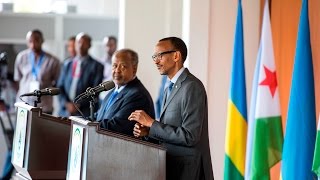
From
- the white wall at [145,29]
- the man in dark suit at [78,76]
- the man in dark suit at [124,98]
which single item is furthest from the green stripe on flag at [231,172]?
the man in dark suit at [78,76]

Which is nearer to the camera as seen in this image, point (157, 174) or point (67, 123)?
point (157, 174)

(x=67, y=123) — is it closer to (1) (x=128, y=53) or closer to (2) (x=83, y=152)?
(1) (x=128, y=53)

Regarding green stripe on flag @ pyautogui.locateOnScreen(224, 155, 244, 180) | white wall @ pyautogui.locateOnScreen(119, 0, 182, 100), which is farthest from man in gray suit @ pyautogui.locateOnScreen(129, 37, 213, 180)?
white wall @ pyautogui.locateOnScreen(119, 0, 182, 100)

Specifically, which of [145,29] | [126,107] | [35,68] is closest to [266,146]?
[126,107]

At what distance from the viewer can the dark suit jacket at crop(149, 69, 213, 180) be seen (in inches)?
185


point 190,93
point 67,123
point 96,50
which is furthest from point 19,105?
point 96,50

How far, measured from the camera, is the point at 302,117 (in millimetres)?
5363

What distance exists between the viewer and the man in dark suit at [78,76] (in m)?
10.1

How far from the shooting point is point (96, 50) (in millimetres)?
14516

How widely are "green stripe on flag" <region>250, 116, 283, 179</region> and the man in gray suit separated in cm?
111

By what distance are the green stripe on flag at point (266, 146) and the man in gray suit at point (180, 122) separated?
1106 mm

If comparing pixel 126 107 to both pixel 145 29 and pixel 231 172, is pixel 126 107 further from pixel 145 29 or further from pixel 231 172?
pixel 145 29

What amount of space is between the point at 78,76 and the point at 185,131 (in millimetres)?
5606

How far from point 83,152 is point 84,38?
592cm
